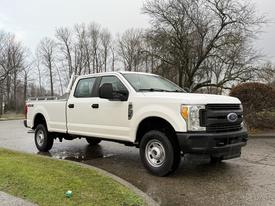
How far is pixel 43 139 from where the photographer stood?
10414 mm

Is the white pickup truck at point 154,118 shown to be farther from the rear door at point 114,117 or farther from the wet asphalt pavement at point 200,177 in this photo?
the wet asphalt pavement at point 200,177

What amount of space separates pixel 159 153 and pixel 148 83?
6.05 ft

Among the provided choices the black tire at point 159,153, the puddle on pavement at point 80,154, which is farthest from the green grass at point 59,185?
the puddle on pavement at point 80,154

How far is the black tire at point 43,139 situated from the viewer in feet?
33.8

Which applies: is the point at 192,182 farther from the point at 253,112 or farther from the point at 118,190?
the point at 253,112

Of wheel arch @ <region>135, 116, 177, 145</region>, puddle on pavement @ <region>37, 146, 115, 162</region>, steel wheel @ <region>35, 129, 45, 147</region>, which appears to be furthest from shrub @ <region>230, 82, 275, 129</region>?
wheel arch @ <region>135, 116, 177, 145</region>

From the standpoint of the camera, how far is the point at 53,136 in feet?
34.1

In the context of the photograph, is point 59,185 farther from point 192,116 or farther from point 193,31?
point 193,31

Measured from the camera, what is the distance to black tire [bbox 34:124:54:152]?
10.3m

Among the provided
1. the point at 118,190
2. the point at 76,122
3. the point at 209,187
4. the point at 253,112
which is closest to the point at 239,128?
the point at 209,187

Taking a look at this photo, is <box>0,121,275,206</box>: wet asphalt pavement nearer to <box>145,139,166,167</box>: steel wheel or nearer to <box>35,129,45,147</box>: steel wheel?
<box>145,139,166,167</box>: steel wheel

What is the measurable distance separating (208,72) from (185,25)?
426 centimetres

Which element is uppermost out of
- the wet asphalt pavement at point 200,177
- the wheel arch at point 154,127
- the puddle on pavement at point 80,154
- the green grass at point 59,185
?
the wheel arch at point 154,127

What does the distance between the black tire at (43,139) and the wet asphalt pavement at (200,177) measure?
0.26 meters
